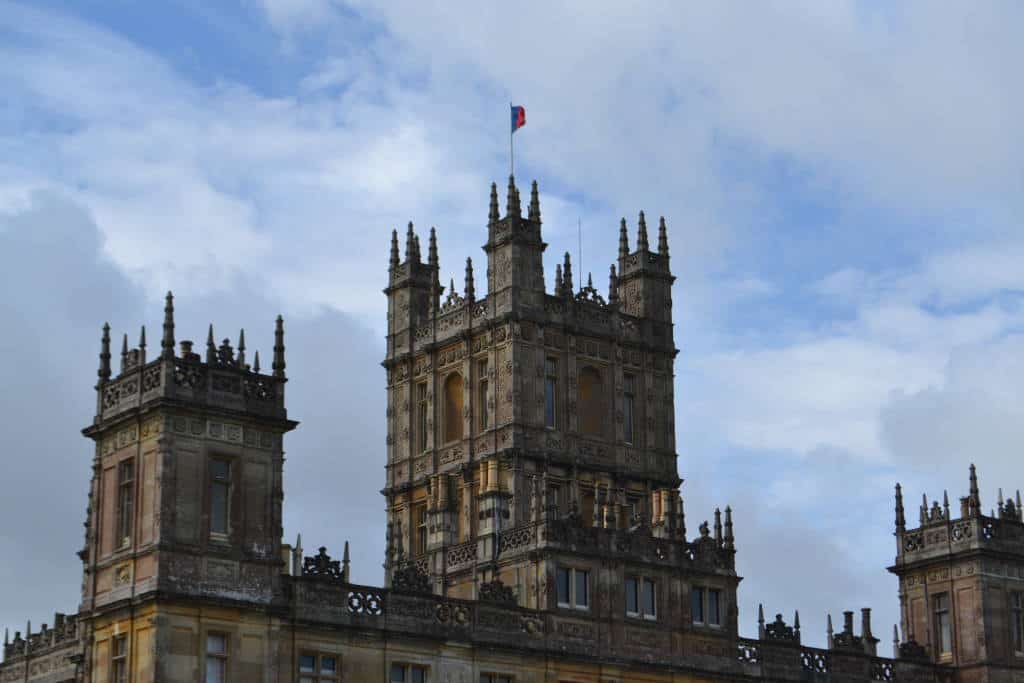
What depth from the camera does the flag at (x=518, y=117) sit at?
336ft

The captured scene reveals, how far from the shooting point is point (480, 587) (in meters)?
80.3

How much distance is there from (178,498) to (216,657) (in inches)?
204

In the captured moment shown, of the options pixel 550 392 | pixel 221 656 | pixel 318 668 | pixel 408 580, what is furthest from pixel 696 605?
pixel 221 656

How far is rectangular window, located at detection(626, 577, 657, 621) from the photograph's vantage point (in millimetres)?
83125

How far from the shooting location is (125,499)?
71000 millimetres

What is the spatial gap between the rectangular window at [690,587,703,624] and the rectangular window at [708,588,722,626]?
1.33 ft

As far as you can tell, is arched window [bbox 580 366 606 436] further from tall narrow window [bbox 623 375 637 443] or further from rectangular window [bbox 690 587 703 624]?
rectangular window [bbox 690 587 703 624]

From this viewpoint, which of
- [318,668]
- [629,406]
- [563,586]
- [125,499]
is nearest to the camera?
[125,499]

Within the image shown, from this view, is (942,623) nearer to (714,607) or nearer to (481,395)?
(714,607)

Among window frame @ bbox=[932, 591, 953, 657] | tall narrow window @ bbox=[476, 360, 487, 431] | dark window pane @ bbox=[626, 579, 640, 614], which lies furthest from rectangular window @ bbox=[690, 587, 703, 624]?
tall narrow window @ bbox=[476, 360, 487, 431]

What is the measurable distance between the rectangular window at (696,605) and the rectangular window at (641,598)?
6.02 feet

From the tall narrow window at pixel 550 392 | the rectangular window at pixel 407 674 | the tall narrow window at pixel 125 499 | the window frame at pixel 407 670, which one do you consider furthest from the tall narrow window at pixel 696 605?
the tall narrow window at pixel 125 499

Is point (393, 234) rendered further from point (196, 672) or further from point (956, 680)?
point (196, 672)

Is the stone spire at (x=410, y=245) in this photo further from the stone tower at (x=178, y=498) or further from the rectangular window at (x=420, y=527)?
the stone tower at (x=178, y=498)
